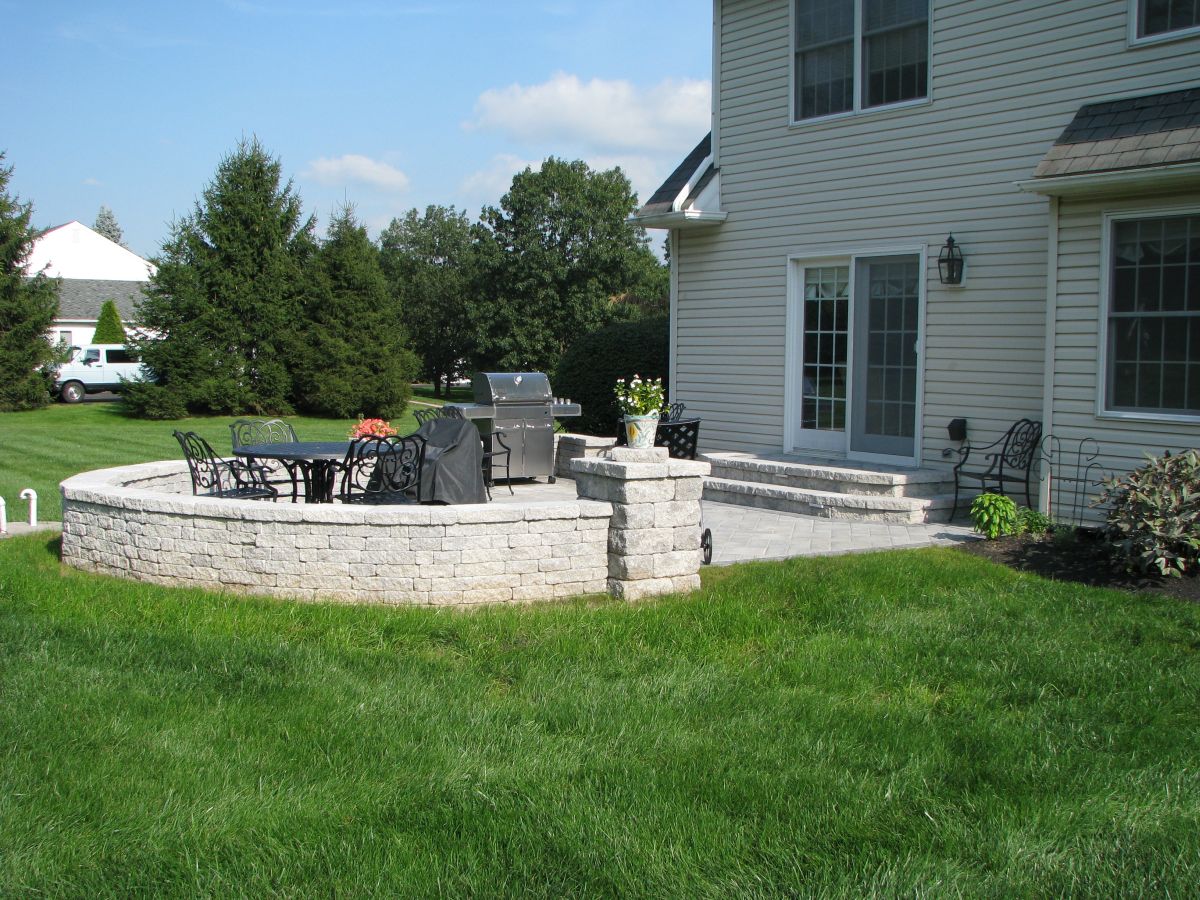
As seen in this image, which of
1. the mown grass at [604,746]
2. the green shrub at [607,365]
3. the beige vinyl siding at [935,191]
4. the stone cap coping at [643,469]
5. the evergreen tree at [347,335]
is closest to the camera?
the mown grass at [604,746]

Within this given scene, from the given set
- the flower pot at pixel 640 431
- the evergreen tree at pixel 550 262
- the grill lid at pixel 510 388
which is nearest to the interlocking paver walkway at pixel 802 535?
the flower pot at pixel 640 431

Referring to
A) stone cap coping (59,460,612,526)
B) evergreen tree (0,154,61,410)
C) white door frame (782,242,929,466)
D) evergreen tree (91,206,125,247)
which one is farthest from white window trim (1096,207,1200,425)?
evergreen tree (91,206,125,247)

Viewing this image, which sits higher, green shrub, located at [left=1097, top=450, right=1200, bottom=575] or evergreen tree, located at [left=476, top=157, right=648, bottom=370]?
evergreen tree, located at [left=476, top=157, right=648, bottom=370]

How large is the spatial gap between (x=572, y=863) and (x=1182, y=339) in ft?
23.4

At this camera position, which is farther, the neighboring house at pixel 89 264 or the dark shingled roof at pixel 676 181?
the neighboring house at pixel 89 264

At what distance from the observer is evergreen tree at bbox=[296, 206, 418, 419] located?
24.9 metres

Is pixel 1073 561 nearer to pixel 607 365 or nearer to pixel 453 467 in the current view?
pixel 453 467

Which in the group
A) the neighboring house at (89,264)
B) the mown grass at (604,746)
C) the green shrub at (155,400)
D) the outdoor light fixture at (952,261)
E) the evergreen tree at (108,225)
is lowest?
the mown grass at (604,746)

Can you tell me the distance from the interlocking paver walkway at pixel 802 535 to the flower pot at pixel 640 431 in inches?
38.9

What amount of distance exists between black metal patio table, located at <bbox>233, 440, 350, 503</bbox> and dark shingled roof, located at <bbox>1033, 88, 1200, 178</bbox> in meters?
6.11

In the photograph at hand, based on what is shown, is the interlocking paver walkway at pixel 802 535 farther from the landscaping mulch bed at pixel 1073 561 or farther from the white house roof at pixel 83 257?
the white house roof at pixel 83 257

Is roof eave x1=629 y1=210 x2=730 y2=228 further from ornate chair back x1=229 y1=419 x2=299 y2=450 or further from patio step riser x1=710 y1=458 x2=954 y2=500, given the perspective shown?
ornate chair back x1=229 y1=419 x2=299 y2=450

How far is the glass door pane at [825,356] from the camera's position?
37.2ft

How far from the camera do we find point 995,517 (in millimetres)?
8492
